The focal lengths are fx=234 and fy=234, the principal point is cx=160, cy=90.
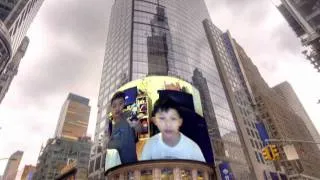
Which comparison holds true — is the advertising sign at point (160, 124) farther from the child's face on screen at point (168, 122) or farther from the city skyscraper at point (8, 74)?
the city skyscraper at point (8, 74)

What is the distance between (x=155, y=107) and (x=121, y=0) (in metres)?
58.6

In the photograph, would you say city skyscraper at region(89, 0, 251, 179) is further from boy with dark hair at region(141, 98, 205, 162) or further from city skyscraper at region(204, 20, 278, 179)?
boy with dark hair at region(141, 98, 205, 162)

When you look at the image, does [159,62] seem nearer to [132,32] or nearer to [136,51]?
[136,51]

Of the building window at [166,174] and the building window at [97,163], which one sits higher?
the building window at [97,163]

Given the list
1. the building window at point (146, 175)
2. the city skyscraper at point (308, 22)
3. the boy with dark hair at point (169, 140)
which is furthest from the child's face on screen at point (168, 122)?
the city skyscraper at point (308, 22)

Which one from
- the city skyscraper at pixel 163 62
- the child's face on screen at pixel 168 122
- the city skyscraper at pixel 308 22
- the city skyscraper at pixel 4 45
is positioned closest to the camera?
the child's face on screen at pixel 168 122

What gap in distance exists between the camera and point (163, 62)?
58156mm

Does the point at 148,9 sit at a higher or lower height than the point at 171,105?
higher

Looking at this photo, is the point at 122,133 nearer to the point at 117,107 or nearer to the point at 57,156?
the point at 117,107

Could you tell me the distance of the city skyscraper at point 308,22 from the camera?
41844 millimetres

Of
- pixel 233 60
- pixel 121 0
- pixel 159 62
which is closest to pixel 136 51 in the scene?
pixel 159 62

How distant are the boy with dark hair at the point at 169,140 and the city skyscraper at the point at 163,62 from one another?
51.4ft

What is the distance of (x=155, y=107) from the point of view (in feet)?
130

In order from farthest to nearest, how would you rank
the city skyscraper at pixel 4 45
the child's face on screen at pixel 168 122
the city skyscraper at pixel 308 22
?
1. the city skyscraper at pixel 4 45
2. the city skyscraper at pixel 308 22
3. the child's face on screen at pixel 168 122
